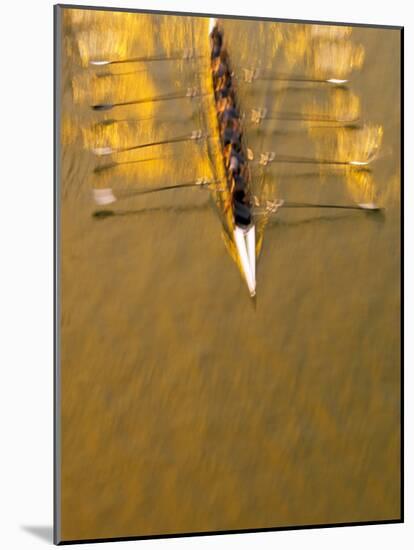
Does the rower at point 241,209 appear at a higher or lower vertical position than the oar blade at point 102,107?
lower

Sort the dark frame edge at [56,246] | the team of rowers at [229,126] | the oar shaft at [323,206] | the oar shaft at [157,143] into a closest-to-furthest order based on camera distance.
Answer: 1. the dark frame edge at [56,246]
2. the oar shaft at [157,143]
3. the team of rowers at [229,126]
4. the oar shaft at [323,206]

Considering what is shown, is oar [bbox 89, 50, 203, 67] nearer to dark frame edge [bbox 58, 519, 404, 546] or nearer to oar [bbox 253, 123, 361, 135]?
oar [bbox 253, 123, 361, 135]

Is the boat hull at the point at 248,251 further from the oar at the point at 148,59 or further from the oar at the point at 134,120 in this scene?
the oar at the point at 148,59

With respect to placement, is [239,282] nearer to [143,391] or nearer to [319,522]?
[143,391]

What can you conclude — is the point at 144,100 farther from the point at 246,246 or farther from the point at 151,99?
the point at 246,246

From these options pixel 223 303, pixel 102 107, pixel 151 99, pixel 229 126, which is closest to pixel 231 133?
pixel 229 126

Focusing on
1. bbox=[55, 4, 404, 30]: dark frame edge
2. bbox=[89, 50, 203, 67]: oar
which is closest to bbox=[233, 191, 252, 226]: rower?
bbox=[89, 50, 203, 67]: oar

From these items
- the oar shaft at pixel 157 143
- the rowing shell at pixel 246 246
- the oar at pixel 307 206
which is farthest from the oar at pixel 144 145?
the oar at pixel 307 206
